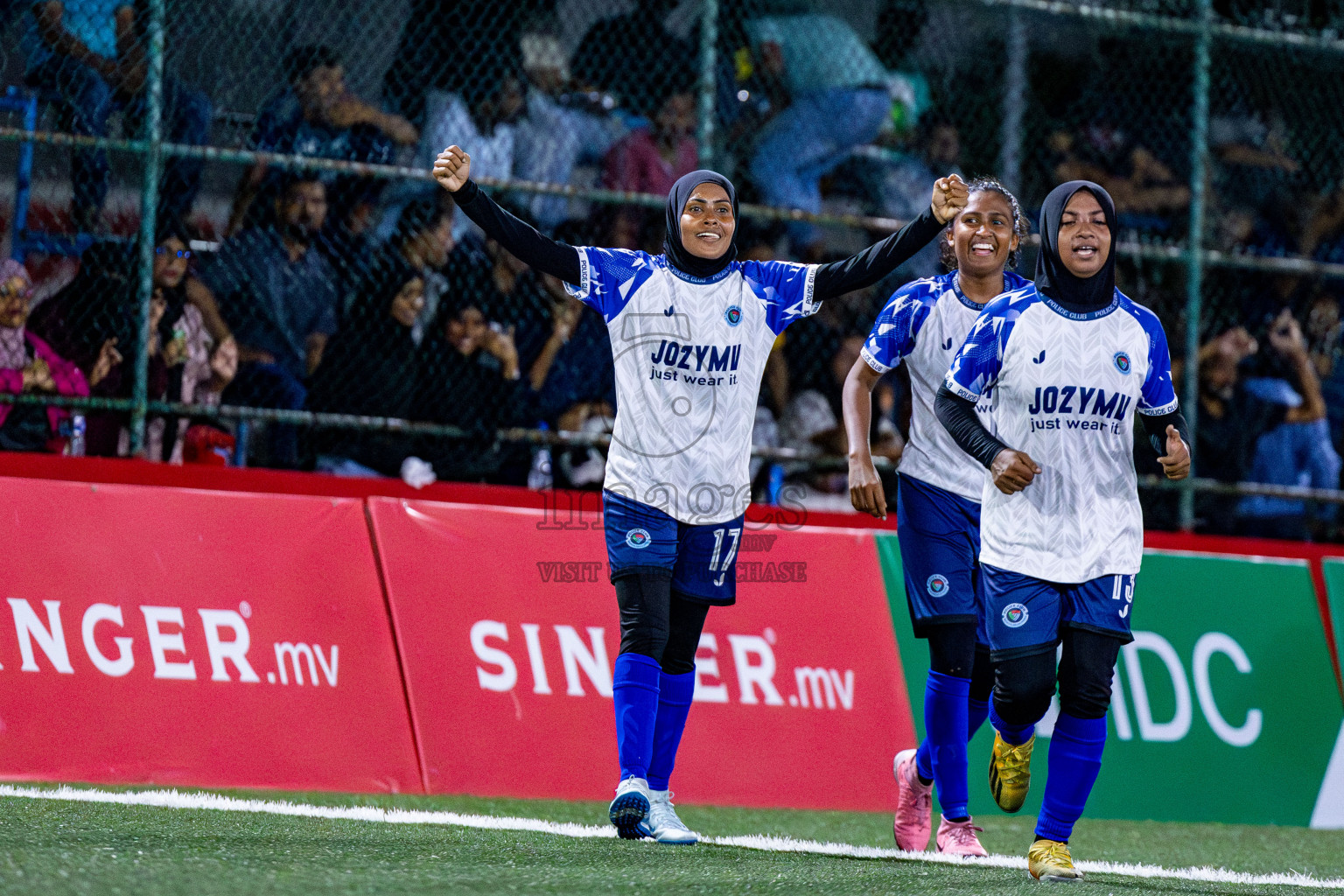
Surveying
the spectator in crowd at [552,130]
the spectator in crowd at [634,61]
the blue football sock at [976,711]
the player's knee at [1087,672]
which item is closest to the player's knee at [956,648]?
the blue football sock at [976,711]

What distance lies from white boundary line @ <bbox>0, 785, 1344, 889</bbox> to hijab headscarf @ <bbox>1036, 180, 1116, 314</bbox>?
5.63 ft

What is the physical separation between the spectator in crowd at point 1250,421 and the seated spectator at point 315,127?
15.2 ft

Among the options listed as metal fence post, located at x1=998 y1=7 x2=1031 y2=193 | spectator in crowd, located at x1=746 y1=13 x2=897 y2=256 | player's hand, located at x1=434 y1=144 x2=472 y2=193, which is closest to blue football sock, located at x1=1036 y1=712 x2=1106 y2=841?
player's hand, located at x1=434 y1=144 x2=472 y2=193

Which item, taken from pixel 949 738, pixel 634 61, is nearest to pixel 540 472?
pixel 634 61

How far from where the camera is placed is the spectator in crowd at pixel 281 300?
773 cm

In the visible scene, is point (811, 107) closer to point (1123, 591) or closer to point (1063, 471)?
point (1063, 471)

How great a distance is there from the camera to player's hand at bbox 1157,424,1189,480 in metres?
4.72

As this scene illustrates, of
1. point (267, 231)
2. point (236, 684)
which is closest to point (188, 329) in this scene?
point (267, 231)

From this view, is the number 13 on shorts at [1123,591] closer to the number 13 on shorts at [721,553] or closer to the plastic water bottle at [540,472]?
the number 13 on shorts at [721,553]

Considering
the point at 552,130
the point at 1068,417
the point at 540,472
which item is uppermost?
the point at 552,130

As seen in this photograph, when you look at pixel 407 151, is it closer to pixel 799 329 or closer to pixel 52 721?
pixel 799 329

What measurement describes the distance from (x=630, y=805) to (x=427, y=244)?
156 inches

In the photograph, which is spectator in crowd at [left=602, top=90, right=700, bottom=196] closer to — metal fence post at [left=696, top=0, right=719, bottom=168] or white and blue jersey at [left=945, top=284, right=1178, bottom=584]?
metal fence post at [left=696, top=0, right=719, bottom=168]

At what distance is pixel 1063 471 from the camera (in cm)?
477
